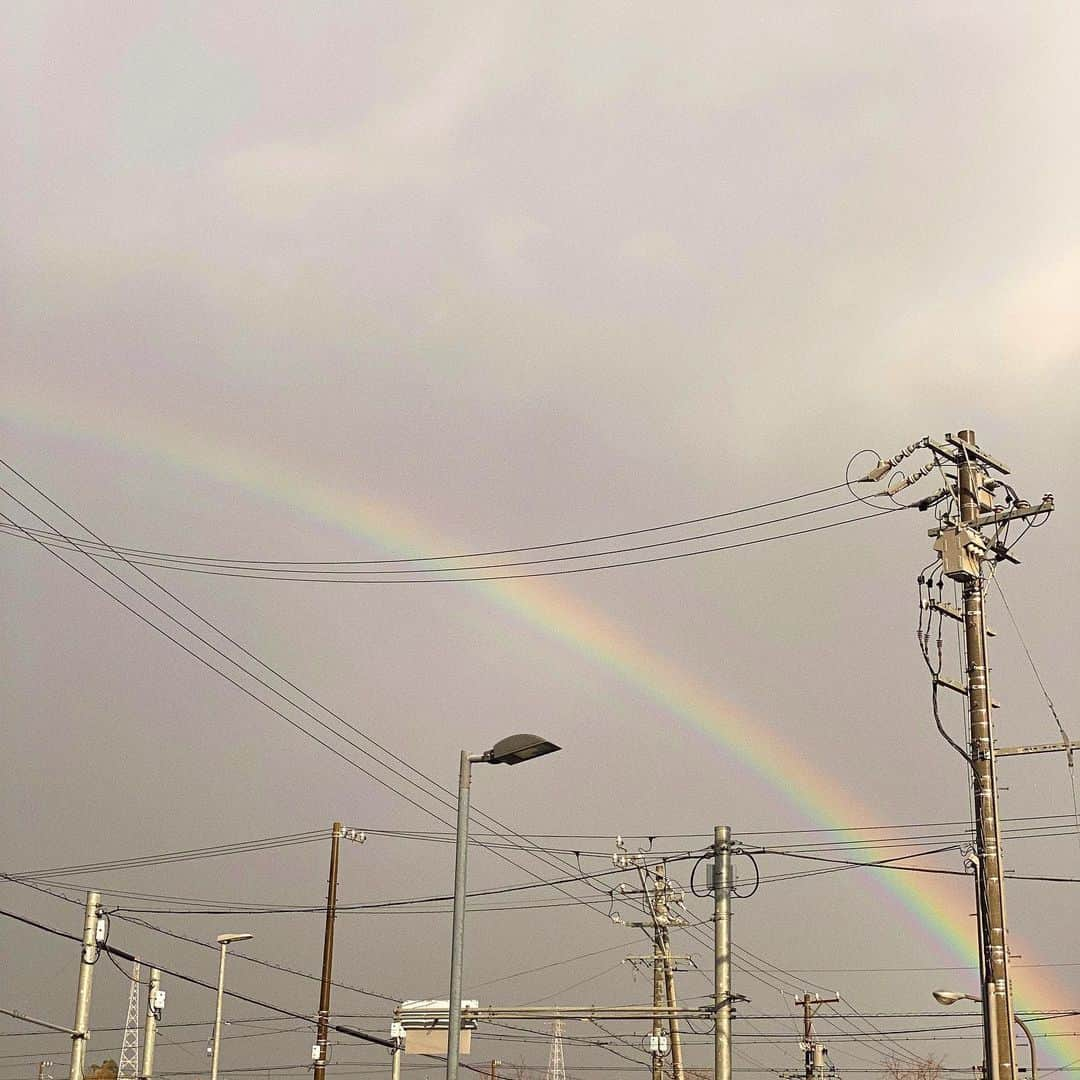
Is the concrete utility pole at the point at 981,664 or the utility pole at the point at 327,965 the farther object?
the utility pole at the point at 327,965

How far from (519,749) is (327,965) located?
29311 mm

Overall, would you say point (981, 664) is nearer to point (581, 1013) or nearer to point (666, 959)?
point (581, 1013)

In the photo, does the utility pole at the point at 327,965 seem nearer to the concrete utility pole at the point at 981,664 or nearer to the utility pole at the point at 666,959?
the utility pole at the point at 666,959

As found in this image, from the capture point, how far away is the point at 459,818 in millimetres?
21609

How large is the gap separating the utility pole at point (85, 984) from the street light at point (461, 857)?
10.4 metres

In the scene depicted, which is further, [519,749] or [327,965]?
[327,965]

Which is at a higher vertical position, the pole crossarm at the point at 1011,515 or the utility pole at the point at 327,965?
the pole crossarm at the point at 1011,515

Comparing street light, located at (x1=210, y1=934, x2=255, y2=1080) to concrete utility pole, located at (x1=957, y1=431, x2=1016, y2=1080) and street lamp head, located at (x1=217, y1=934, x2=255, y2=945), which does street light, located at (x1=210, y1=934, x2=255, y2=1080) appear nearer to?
street lamp head, located at (x1=217, y1=934, x2=255, y2=945)

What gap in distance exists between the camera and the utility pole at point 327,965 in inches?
1753

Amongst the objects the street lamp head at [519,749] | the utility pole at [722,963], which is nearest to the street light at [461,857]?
the street lamp head at [519,749]

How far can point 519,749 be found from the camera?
2047cm

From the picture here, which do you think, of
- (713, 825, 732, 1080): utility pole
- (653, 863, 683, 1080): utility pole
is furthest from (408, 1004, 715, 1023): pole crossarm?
(653, 863, 683, 1080): utility pole

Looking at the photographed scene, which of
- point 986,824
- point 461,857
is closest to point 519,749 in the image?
point 461,857

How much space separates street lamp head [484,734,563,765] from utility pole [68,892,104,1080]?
12.9 metres
